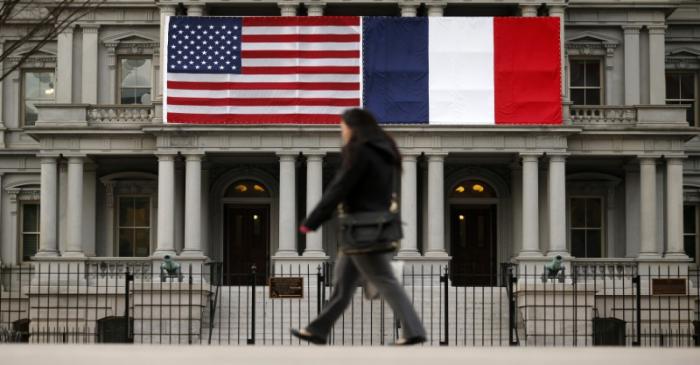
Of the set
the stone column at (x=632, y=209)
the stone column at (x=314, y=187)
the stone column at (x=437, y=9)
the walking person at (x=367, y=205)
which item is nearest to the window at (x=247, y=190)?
the stone column at (x=314, y=187)

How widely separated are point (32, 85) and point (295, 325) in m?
16.9

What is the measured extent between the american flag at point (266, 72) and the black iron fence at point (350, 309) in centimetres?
453

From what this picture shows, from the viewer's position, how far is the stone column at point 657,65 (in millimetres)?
40562

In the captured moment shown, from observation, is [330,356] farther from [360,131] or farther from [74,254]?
[74,254]

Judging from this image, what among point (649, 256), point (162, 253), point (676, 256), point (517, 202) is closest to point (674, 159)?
point (676, 256)

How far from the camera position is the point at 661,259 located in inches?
1491

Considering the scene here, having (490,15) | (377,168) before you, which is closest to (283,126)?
(490,15)

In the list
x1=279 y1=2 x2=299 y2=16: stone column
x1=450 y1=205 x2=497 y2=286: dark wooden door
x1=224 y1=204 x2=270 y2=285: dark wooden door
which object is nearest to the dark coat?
x1=279 y1=2 x2=299 y2=16: stone column

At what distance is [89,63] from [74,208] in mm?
5294

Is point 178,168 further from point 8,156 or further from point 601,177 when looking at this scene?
point 601,177

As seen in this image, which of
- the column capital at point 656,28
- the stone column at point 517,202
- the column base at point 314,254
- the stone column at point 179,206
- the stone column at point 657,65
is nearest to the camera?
the column base at point 314,254

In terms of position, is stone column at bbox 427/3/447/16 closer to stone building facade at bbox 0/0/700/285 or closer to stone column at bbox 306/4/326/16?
stone building facade at bbox 0/0/700/285

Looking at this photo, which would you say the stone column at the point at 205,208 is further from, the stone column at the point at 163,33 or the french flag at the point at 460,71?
the french flag at the point at 460,71

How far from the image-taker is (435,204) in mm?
38125
